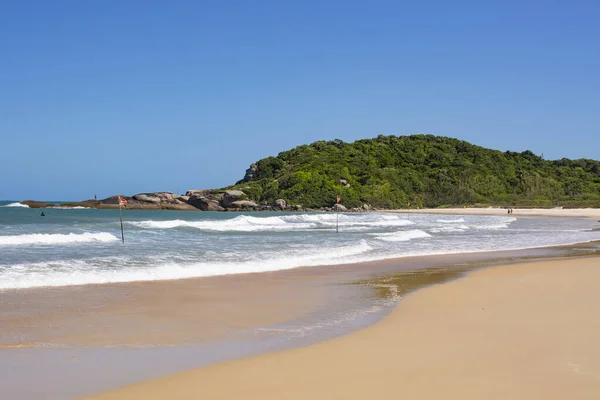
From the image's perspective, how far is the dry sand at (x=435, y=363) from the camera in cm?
495

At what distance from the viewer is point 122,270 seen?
43.8ft

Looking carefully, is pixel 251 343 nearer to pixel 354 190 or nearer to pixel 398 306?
pixel 398 306

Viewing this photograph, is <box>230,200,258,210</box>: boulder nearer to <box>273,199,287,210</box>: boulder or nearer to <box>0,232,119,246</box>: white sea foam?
<box>273,199,287,210</box>: boulder

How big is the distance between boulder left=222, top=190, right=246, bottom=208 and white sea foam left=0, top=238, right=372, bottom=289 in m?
75.4

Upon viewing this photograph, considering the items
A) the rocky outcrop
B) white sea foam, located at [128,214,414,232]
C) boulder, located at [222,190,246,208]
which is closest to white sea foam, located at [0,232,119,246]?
white sea foam, located at [128,214,414,232]

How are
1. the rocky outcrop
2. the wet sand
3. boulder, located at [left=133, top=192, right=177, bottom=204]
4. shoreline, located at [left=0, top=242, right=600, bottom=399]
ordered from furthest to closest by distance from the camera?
the rocky outcrop < boulder, located at [left=133, top=192, right=177, bottom=204] < the wet sand < shoreline, located at [left=0, top=242, right=600, bottom=399]

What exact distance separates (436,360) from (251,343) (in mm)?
2340

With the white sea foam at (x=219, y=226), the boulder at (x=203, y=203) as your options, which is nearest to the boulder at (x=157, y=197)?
the boulder at (x=203, y=203)

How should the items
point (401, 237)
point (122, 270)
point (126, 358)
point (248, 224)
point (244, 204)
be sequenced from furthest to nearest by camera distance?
point (244, 204) < point (248, 224) < point (401, 237) < point (122, 270) < point (126, 358)

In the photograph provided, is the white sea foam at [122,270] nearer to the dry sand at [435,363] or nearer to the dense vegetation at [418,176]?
the dry sand at [435,363]

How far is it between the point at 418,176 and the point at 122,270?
98.7 meters

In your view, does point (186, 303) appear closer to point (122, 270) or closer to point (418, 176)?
point (122, 270)

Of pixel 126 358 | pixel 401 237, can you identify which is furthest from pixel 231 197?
pixel 126 358

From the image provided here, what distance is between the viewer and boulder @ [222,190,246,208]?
92.1 metres
